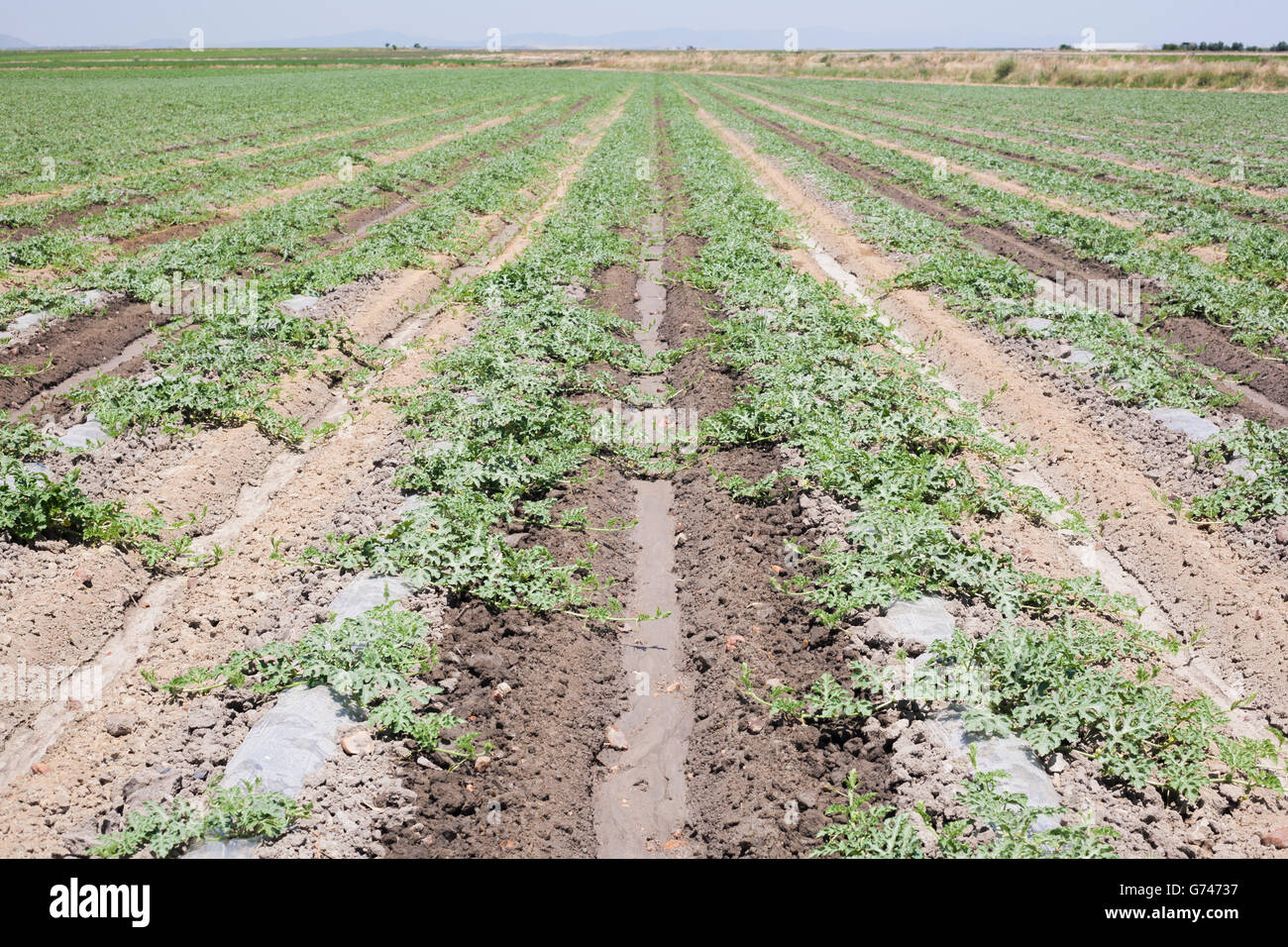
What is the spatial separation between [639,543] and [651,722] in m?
1.79

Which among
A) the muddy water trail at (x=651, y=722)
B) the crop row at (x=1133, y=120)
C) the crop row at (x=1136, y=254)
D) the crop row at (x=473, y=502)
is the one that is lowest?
the muddy water trail at (x=651, y=722)

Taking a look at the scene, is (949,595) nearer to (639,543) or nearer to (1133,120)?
(639,543)

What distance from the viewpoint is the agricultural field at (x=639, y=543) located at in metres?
3.67

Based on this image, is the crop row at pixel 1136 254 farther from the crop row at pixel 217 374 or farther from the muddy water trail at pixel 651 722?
the crop row at pixel 217 374

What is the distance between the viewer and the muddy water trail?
12.4ft

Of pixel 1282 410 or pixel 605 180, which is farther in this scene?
pixel 605 180

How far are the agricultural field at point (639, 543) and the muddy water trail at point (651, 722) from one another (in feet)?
0.09

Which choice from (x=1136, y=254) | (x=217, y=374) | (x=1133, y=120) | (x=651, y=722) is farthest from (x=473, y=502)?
(x=1133, y=120)

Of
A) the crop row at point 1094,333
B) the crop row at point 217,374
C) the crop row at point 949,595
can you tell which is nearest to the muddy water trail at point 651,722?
the crop row at point 949,595

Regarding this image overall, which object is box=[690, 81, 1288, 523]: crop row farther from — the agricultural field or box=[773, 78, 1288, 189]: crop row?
box=[773, 78, 1288, 189]: crop row

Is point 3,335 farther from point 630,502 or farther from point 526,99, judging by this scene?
point 526,99

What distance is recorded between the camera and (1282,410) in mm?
7469

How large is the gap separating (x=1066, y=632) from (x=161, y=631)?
5.62 meters
